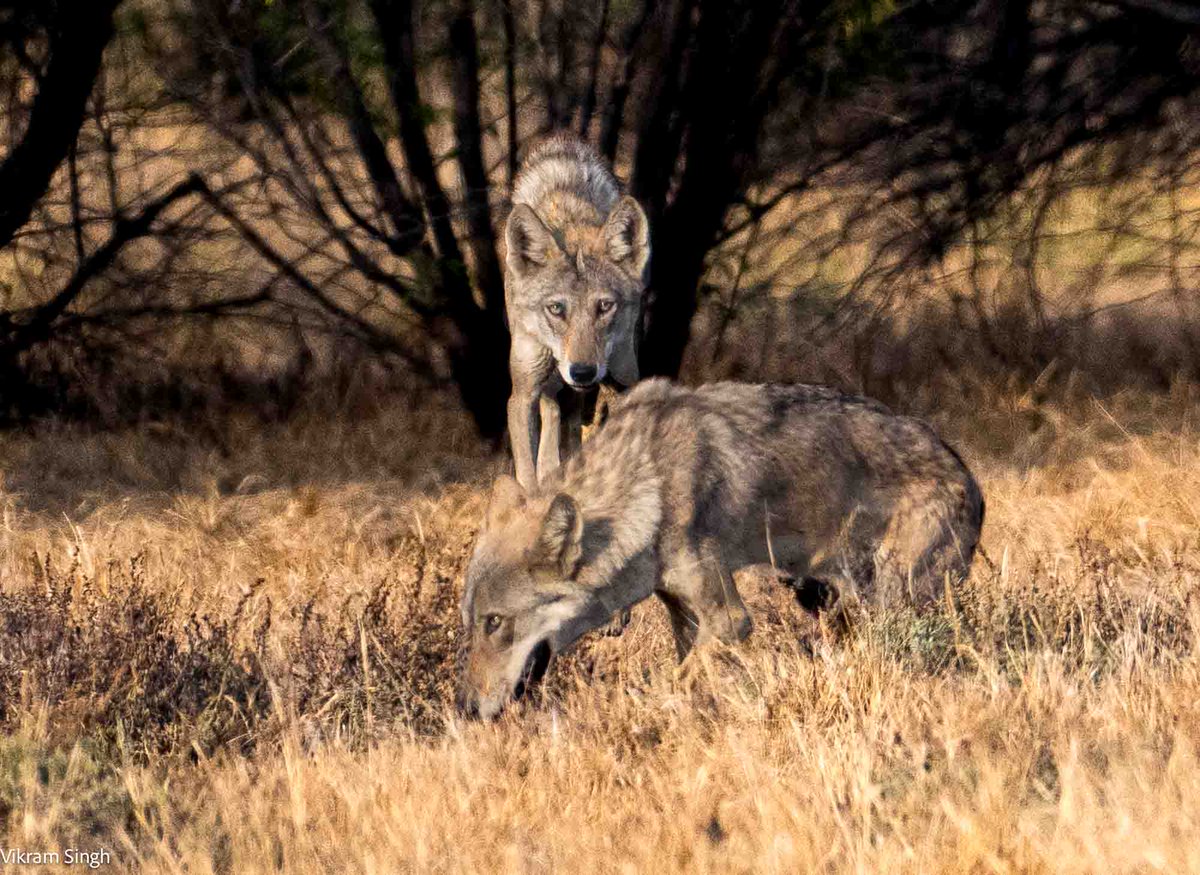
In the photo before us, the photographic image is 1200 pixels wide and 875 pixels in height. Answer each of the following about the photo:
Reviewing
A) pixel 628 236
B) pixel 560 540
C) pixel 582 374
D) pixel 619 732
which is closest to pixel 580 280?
pixel 628 236

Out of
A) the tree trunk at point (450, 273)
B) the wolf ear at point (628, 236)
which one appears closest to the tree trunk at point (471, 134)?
the tree trunk at point (450, 273)

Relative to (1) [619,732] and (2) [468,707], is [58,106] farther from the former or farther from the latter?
(1) [619,732]

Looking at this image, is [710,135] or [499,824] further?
[710,135]

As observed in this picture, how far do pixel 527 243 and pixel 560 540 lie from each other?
2885 millimetres

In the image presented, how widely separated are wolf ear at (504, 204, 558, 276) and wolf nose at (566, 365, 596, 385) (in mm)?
777

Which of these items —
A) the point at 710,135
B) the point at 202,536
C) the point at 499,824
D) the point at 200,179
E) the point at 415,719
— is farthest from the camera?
the point at 200,179

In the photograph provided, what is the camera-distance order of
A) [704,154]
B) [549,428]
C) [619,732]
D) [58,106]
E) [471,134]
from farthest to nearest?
[471,134], [704,154], [58,106], [549,428], [619,732]

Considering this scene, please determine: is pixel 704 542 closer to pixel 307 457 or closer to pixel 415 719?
pixel 415 719

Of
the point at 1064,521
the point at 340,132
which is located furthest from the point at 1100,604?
the point at 340,132

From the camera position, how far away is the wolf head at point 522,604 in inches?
201

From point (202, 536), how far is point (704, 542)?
Result: 12.4 ft

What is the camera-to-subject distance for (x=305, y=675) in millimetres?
5496

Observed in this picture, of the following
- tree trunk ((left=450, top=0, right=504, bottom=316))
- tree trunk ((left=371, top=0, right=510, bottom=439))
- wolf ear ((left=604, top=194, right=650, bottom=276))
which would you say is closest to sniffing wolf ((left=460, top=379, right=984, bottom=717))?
wolf ear ((left=604, top=194, right=650, bottom=276))

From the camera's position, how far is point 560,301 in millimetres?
7637
